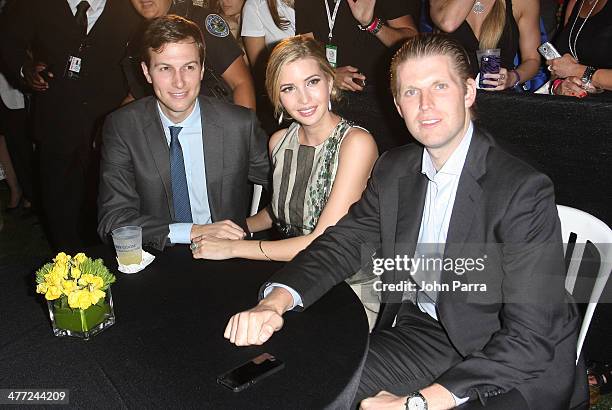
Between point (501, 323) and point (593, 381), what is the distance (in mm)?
1179

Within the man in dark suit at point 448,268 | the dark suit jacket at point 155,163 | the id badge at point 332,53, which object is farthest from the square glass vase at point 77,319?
the id badge at point 332,53

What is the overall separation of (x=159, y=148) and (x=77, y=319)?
104cm

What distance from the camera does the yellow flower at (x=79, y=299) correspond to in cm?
154

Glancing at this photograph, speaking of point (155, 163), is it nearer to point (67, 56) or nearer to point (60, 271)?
point (60, 271)

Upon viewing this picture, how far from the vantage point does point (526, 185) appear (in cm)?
169

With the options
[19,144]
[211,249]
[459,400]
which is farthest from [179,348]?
[19,144]

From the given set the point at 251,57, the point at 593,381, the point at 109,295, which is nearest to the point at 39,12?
the point at 251,57

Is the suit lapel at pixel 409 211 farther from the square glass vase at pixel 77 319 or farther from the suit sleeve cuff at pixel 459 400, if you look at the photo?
the square glass vase at pixel 77 319

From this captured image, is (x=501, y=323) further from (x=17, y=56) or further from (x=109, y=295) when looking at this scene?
(x=17, y=56)

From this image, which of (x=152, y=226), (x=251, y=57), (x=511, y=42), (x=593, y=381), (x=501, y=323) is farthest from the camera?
(x=251, y=57)

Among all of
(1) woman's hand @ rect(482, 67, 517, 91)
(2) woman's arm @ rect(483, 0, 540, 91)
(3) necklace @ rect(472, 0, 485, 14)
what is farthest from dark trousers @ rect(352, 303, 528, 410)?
(3) necklace @ rect(472, 0, 485, 14)

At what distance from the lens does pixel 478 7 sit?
3.33 metres

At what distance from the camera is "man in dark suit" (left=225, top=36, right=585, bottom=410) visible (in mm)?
1637

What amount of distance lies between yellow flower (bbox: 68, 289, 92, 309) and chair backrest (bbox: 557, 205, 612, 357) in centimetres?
152
